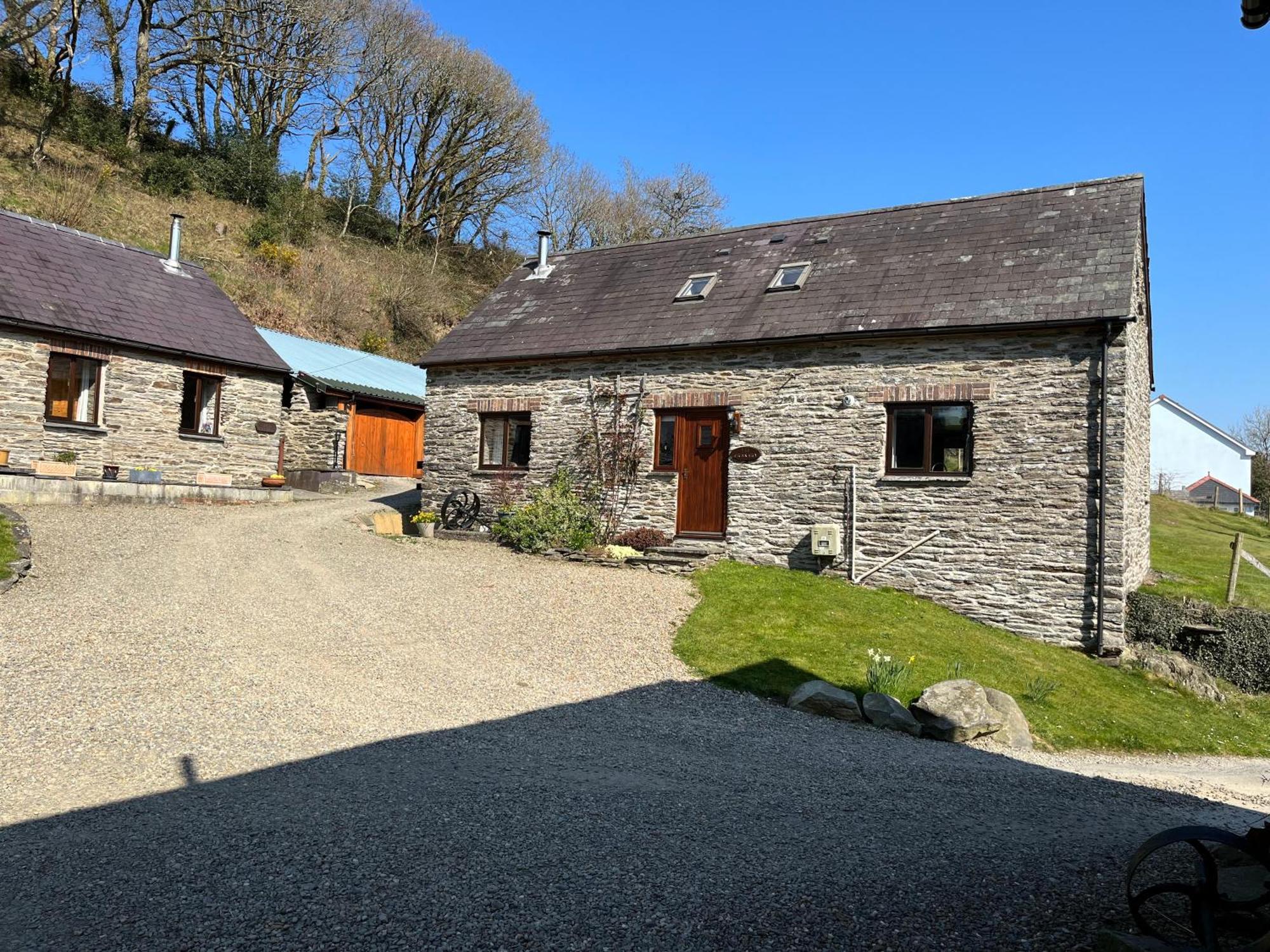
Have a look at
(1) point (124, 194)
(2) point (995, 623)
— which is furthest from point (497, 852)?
(1) point (124, 194)

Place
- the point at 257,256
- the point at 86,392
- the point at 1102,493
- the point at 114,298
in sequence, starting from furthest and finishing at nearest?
the point at 257,256
the point at 114,298
the point at 86,392
the point at 1102,493

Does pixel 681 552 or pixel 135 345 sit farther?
pixel 135 345

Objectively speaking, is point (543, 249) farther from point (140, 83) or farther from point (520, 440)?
point (140, 83)

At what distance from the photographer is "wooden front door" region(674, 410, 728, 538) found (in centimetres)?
1608

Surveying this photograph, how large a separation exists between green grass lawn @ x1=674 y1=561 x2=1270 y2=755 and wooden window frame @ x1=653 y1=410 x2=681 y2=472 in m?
3.22

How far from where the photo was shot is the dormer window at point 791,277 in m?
16.7

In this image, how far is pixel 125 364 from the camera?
19.6 meters

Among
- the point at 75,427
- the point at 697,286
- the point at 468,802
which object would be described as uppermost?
the point at 697,286

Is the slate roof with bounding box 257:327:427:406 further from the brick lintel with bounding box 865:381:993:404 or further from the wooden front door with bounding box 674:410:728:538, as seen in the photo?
the brick lintel with bounding box 865:381:993:404

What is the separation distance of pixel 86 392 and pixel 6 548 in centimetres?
898

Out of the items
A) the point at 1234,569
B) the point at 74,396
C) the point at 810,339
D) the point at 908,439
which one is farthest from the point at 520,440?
the point at 1234,569

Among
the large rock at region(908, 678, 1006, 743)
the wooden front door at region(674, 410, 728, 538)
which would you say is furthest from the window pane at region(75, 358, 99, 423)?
the large rock at region(908, 678, 1006, 743)

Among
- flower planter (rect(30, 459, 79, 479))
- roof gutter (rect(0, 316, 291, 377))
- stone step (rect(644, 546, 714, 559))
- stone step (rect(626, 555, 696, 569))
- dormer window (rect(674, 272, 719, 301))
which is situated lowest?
stone step (rect(626, 555, 696, 569))

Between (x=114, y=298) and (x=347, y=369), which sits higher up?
(x=114, y=298)
